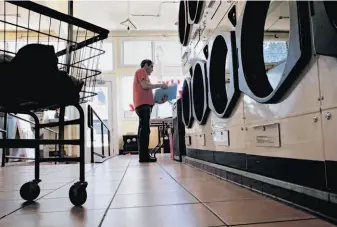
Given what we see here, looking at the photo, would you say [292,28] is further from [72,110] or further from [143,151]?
[72,110]

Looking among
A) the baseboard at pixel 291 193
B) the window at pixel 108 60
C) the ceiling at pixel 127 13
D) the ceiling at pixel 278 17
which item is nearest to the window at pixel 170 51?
the ceiling at pixel 127 13

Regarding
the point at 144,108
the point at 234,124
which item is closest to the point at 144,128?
the point at 144,108

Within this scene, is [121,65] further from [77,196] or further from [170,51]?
[77,196]

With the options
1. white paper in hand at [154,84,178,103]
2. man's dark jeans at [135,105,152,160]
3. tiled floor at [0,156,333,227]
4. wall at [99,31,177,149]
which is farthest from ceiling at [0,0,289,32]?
tiled floor at [0,156,333,227]

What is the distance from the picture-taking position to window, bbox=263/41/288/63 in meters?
1.32

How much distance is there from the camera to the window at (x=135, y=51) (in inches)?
349

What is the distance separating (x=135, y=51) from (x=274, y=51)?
777cm

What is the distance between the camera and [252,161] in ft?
5.11

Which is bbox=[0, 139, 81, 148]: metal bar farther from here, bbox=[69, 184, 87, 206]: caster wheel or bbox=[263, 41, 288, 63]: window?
bbox=[263, 41, 288, 63]: window

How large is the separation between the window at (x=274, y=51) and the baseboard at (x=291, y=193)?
1.66 ft

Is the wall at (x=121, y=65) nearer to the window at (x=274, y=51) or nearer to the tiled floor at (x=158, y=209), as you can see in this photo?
the tiled floor at (x=158, y=209)

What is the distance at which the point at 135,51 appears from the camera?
8.91 meters

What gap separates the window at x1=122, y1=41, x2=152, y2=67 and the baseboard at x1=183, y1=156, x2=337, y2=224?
23.8 ft

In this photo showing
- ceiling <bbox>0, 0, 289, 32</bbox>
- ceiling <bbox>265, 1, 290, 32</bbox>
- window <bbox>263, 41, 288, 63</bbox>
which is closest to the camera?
ceiling <bbox>265, 1, 290, 32</bbox>
